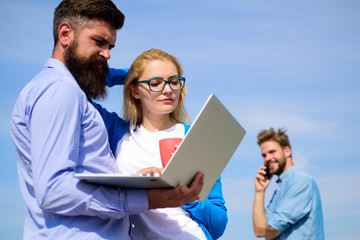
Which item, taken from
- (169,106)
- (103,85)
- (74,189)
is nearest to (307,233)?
(169,106)

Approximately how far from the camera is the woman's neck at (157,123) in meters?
3.26

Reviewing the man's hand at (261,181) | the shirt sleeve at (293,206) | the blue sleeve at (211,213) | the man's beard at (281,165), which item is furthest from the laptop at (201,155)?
the man's beard at (281,165)

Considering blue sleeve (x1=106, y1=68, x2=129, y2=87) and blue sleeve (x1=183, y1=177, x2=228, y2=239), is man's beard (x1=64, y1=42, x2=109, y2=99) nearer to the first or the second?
blue sleeve (x1=106, y1=68, x2=129, y2=87)

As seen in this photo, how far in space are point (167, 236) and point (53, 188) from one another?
1.02 meters

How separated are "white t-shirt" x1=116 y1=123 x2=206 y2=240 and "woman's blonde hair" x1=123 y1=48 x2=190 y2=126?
0.37 feet

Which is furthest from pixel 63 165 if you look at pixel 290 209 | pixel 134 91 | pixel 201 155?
pixel 290 209

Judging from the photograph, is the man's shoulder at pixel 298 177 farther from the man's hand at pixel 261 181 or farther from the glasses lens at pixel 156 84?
the glasses lens at pixel 156 84

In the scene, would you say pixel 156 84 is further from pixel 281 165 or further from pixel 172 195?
pixel 281 165

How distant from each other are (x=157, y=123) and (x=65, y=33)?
100cm

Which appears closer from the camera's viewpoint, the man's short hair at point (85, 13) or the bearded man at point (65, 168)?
the bearded man at point (65, 168)

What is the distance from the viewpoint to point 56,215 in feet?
7.13

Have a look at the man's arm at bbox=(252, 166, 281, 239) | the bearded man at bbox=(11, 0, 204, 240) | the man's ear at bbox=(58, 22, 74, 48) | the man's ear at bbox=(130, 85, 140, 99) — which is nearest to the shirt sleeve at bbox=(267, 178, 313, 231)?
the man's arm at bbox=(252, 166, 281, 239)

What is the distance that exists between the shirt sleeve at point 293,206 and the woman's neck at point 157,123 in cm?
412

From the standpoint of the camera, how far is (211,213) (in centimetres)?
292
